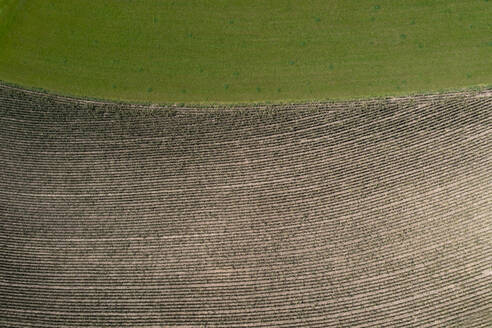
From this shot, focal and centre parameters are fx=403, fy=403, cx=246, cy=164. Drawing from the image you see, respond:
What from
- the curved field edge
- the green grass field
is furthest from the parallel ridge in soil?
the green grass field

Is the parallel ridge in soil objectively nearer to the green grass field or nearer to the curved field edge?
the curved field edge

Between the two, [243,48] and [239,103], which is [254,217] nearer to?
[239,103]

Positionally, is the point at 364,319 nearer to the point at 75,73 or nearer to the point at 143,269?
the point at 143,269

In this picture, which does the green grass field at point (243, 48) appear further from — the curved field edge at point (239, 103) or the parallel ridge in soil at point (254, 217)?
the parallel ridge in soil at point (254, 217)

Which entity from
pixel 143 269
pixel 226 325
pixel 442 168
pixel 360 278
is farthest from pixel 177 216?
pixel 442 168

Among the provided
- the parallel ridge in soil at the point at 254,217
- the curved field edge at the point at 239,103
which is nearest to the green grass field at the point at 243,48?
the curved field edge at the point at 239,103

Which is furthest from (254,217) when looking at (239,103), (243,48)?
(243,48)
